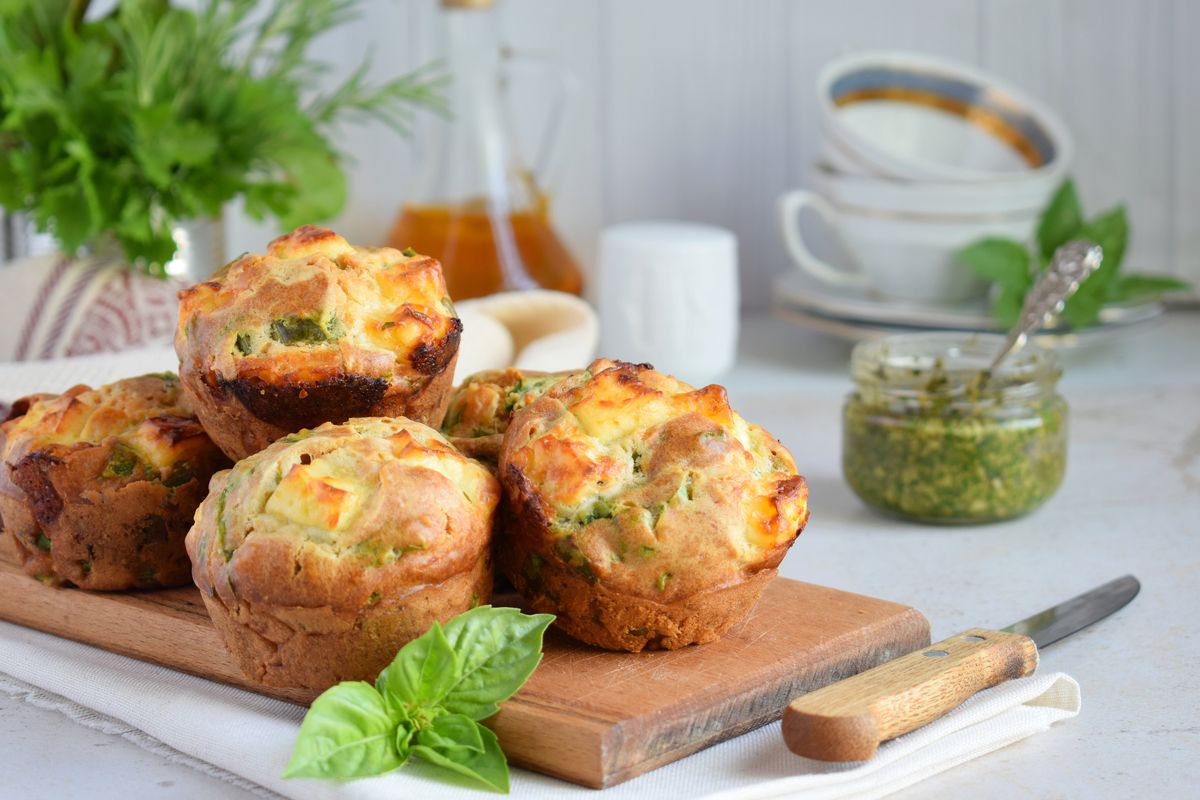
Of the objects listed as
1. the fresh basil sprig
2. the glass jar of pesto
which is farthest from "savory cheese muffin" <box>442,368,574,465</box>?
the glass jar of pesto

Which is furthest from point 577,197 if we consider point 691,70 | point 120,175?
point 120,175

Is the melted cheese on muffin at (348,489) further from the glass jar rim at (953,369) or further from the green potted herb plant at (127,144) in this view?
the green potted herb plant at (127,144)

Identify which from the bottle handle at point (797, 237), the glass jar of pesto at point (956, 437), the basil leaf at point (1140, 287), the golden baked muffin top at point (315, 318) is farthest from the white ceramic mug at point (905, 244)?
the golden baked muffin top at point (315, 318)

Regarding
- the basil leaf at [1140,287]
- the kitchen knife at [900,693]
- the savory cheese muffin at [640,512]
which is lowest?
the basil leaf at [1140,287]

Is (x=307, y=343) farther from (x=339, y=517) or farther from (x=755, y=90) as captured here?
(x=755, y=90)

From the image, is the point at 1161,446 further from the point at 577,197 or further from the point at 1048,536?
the point at 577,197

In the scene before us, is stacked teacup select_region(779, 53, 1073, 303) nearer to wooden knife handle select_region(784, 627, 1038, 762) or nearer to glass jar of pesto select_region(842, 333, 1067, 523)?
glass jar of pesto select_region(842, 333, 1067, 523)

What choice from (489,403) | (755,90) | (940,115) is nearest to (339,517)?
(489,403)
